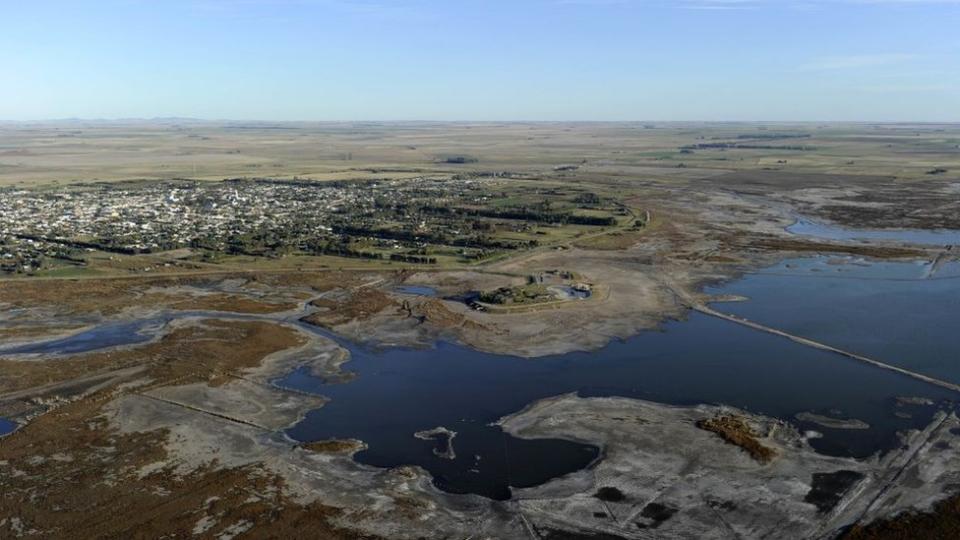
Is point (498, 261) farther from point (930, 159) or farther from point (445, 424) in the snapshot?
point (930, 159)

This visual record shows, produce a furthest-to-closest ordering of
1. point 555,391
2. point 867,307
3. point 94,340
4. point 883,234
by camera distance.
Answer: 1. point 883,234
2. point 867,307
3. point 94,340
4. point 555,391

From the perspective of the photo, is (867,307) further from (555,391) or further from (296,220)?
(296,220)

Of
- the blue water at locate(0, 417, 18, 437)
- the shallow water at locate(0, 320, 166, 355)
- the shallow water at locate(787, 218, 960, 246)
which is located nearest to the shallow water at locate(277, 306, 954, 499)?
the blue water at locate(0, 417, 18, 437)

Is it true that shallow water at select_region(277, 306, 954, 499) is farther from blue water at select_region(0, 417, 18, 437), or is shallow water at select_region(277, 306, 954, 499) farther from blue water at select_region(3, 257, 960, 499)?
blue water at select_region(0, 417, 18, 437)

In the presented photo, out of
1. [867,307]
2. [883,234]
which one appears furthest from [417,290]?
Answer: [883,234]

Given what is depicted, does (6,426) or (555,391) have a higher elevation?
(555,391)

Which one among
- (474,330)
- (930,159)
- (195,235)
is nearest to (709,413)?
(474,330)

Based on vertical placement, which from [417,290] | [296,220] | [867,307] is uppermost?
[296,220]

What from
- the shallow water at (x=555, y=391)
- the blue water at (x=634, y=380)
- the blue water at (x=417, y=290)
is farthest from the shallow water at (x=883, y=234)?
the blue water at (x=417, y=290)
